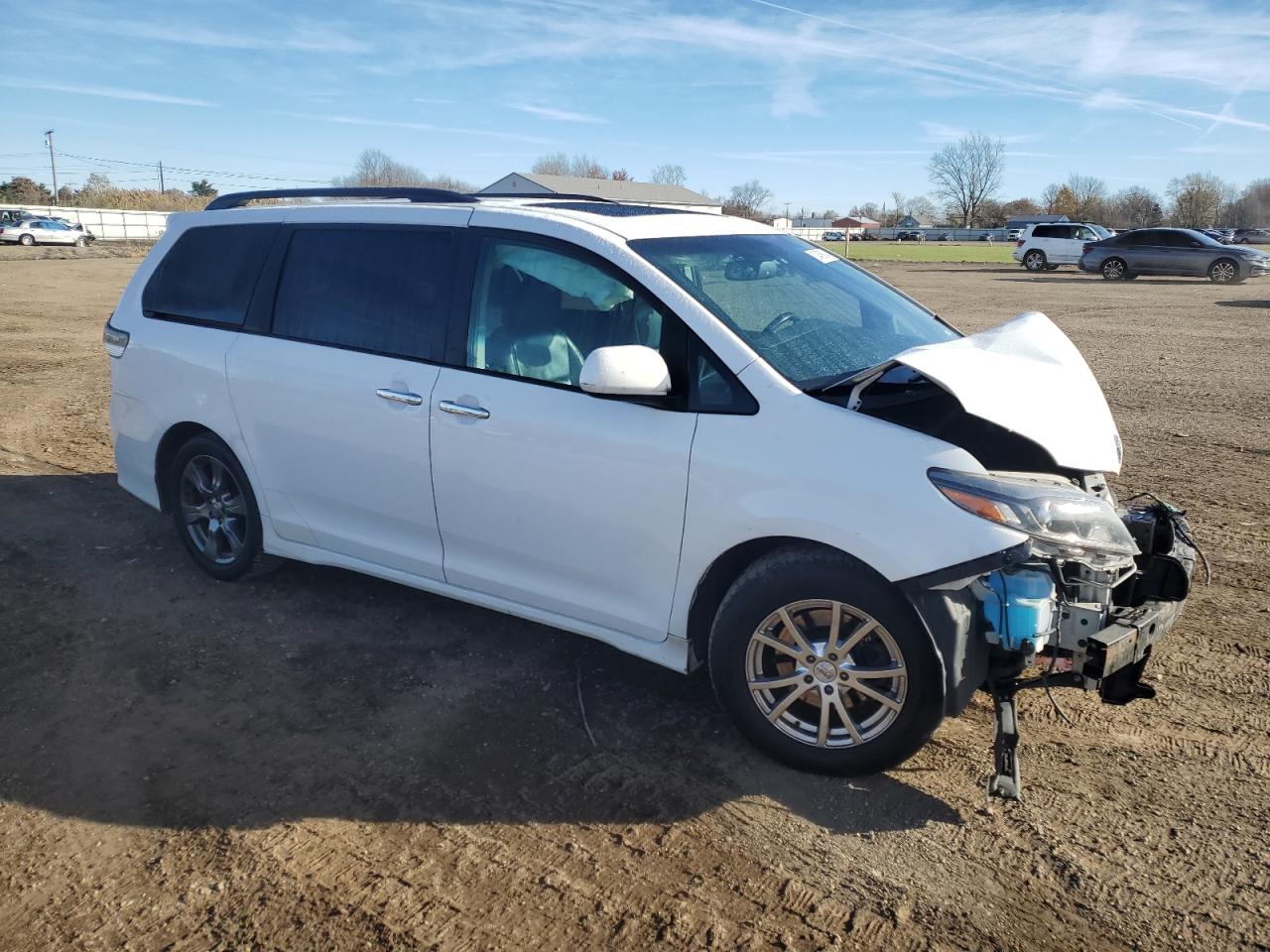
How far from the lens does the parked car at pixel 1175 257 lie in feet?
96.2

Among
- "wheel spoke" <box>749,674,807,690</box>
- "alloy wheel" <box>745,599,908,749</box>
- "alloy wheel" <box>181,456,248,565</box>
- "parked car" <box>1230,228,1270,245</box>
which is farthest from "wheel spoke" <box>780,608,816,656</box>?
"parked car" <box>1230,228,1270,245</box>

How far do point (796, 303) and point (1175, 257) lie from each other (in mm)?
30924

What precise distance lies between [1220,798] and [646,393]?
7.86 feet

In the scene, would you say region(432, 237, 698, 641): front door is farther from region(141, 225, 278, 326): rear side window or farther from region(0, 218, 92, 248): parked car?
region(0, 218, 92, 248): parked car

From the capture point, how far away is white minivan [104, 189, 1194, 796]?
3.24 metres

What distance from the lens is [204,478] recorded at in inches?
210

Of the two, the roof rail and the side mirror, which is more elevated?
the roof rail

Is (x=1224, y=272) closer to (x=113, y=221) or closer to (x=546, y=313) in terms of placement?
(x=546, y=313)

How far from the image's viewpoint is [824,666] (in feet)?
11.1

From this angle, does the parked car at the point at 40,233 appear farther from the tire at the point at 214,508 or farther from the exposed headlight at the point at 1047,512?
the exposed headlight at the point at 1047,512

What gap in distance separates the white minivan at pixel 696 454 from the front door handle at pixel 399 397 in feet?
0.07

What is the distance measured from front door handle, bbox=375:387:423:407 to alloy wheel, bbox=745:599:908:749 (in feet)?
5.81

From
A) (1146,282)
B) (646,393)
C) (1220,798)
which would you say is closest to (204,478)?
(646,393)

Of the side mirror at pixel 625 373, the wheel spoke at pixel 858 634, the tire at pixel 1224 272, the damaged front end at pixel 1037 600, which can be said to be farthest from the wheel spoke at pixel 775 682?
the tire at pixel 1224 272
